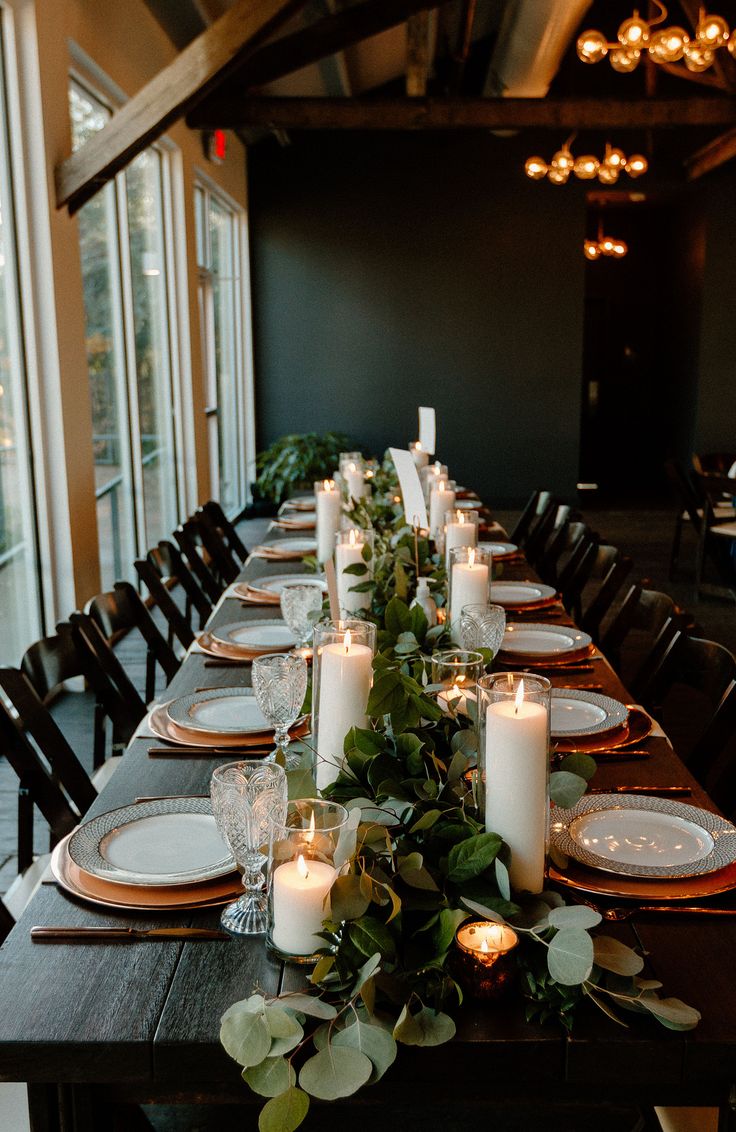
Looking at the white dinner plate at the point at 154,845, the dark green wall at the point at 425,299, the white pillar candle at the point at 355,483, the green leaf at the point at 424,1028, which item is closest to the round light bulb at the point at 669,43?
the white pillar candle at the point at 355,483

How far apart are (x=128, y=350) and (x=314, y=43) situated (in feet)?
6.92

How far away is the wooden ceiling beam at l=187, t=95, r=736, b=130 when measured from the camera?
7164 millimetres

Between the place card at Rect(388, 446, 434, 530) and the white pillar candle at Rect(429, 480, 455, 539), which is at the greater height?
the place card at Rect(388, 446, 434, 530)

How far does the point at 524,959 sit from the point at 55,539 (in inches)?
157

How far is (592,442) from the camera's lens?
A: 14.2 m

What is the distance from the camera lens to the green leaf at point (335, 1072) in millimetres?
1027

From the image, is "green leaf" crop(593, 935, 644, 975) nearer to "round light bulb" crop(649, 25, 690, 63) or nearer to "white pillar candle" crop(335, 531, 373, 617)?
"white pillar candle" crop(335, 531, 373, 617)

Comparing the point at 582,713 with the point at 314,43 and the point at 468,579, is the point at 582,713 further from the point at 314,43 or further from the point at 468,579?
the point at 314,43

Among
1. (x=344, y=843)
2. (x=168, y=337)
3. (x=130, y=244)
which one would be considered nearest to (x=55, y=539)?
(x=130, y=244)

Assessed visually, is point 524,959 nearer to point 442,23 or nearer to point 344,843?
point 344,843

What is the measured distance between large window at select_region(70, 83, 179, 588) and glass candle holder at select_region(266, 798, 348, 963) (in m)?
4.57

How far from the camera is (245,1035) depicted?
3.51 ft

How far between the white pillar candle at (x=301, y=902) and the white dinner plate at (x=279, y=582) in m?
2.25

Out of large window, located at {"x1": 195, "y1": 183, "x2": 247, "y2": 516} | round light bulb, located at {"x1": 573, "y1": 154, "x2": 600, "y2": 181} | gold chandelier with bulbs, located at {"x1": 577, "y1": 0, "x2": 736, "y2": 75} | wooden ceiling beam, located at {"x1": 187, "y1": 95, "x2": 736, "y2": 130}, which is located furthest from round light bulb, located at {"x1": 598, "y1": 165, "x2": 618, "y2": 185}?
large window, located at {"x1": 195, "y1": 183, "x2": 247, "y2": 516}
